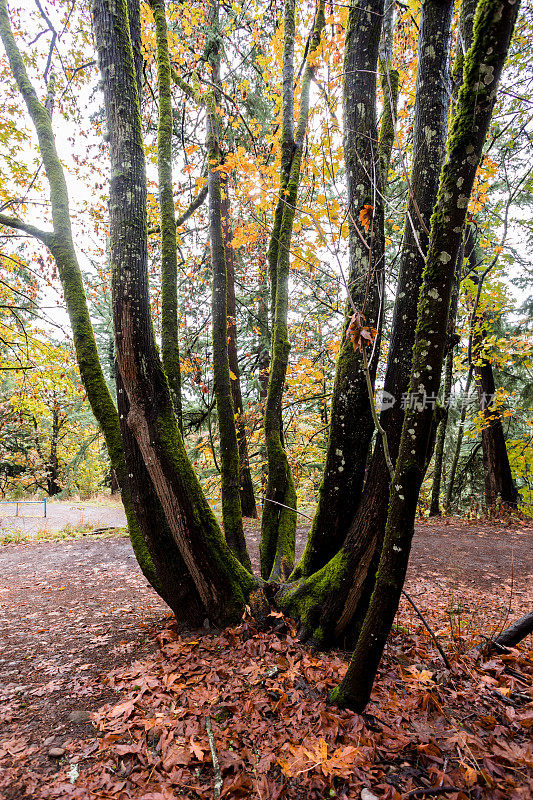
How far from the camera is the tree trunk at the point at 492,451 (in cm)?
905

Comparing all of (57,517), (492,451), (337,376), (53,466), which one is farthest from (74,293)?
(53,466)

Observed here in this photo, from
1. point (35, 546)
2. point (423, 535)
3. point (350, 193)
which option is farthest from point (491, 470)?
point (35, 546)

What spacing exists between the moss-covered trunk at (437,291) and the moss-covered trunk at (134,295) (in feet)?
5.74

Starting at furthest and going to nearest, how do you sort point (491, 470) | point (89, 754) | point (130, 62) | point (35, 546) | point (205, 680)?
point (491, 470) → point (35, 546) → point (130, 62) → point (205, 680) → point (89, 754)

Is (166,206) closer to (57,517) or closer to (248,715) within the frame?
(248,715)

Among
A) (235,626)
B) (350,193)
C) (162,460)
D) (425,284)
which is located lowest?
(235,626)

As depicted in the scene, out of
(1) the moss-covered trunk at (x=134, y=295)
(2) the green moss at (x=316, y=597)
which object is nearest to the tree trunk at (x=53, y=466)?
(1) the moss-covered trunk at (x=134, y=295)

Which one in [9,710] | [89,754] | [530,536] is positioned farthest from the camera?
[530,536]

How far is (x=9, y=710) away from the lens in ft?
7.74

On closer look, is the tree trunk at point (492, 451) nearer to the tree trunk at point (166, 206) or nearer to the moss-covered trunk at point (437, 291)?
the tree trunk at point (166, 206)

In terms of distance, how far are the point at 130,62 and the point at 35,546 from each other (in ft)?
28.7

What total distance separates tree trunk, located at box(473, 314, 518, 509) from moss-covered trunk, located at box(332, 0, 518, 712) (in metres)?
8.43

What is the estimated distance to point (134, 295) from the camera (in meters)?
2.83

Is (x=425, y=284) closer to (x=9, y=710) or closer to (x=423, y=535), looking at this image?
(x=9, y=710)
